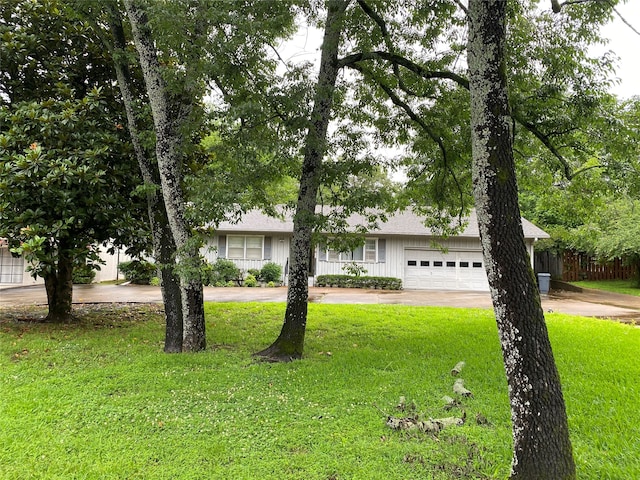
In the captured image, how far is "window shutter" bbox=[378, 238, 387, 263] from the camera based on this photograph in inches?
795

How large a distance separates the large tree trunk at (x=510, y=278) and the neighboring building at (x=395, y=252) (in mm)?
15941

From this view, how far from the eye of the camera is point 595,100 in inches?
229

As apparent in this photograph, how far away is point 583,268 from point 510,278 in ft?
87.5

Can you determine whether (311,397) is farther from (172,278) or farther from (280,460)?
(172,278)

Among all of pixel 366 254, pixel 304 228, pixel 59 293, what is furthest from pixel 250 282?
pixel 304 228

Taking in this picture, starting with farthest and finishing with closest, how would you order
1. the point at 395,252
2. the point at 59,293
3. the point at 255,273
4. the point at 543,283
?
the point at 395,252
the point at 255,273
the point at 543,283
the point at 59,293

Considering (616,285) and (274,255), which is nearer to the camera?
(274,255)

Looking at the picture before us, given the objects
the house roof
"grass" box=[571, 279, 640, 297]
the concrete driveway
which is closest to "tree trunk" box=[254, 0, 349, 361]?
the concrete driveway

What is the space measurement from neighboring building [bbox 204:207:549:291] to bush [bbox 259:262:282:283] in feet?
2.87

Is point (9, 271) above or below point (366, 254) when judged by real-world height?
below

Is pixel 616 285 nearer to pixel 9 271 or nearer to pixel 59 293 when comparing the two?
pixel 59 293

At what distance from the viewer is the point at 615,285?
22.3 m

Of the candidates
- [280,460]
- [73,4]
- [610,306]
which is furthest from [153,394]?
[610,306]

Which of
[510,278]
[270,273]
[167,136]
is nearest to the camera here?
[510,278]
